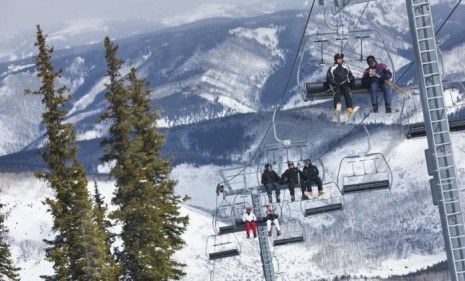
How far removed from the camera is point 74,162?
117 feet

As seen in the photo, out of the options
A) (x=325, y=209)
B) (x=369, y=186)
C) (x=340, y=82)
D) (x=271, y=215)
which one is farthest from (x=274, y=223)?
(x=340, y=82)

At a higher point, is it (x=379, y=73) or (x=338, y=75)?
(x=379, y=73)

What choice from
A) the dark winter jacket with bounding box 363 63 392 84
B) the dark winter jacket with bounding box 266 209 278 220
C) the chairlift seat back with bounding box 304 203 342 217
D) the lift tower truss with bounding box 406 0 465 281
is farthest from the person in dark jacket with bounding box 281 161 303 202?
the lift tower truss with bounding box 406 0 465 281

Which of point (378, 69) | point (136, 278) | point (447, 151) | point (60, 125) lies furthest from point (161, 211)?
point (447, 151)

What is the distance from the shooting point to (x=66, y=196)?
35938 millimetres

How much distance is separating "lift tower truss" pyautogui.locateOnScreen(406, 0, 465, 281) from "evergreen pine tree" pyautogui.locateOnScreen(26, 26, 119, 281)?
2030 cm

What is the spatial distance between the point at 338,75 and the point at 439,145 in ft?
19.4

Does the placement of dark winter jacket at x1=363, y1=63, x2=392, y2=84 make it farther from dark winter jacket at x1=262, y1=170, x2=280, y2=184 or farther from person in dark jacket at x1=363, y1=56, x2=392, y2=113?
dark winter jacket at x1=262, y1=170, x2=280, y2=184

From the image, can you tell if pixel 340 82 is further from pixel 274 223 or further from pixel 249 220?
pixel 274 223

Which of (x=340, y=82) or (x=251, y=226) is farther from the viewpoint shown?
(x=251, y=226)

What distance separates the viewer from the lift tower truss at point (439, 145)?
17047 mm

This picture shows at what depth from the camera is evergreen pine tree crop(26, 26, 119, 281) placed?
117ft

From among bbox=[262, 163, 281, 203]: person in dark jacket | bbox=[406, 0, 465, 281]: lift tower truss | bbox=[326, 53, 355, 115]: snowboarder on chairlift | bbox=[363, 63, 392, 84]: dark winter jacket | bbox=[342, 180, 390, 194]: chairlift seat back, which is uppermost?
bbox=[262, 163, 281, 203]: person in dark jacket

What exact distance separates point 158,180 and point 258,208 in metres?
4.43
